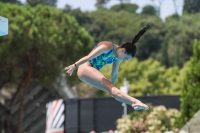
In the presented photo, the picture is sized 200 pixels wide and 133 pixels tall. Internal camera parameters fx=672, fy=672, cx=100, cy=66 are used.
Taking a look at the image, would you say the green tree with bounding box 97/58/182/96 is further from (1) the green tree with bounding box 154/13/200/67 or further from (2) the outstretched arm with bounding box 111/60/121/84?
(2) the outstretched arm with bounding box 111/60/121/84

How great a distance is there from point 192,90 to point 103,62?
9865mm

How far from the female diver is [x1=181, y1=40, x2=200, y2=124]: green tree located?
9.78 meters

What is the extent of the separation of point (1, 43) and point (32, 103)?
1531 centimetres

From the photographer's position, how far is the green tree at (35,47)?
3862 cm

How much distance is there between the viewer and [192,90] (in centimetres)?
1680

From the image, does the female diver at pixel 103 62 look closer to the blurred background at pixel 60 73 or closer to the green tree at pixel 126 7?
the blurred background at pixel 60 73

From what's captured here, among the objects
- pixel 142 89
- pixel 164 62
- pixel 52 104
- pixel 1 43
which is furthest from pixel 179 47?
pixel 52 104

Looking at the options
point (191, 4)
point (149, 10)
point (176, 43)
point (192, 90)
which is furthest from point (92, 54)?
point (149, 10)

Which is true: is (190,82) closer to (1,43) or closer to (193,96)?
(193,96)

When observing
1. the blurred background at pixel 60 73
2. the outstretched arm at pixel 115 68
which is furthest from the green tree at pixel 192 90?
the outstretched arm at pixel 115 68

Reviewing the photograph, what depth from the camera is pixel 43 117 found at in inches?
2009

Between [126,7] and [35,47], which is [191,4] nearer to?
[35,47]

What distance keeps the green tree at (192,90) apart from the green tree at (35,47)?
2099 centimetres

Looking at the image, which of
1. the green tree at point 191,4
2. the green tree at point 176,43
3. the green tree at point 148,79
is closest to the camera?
the green tree at point 191,4
